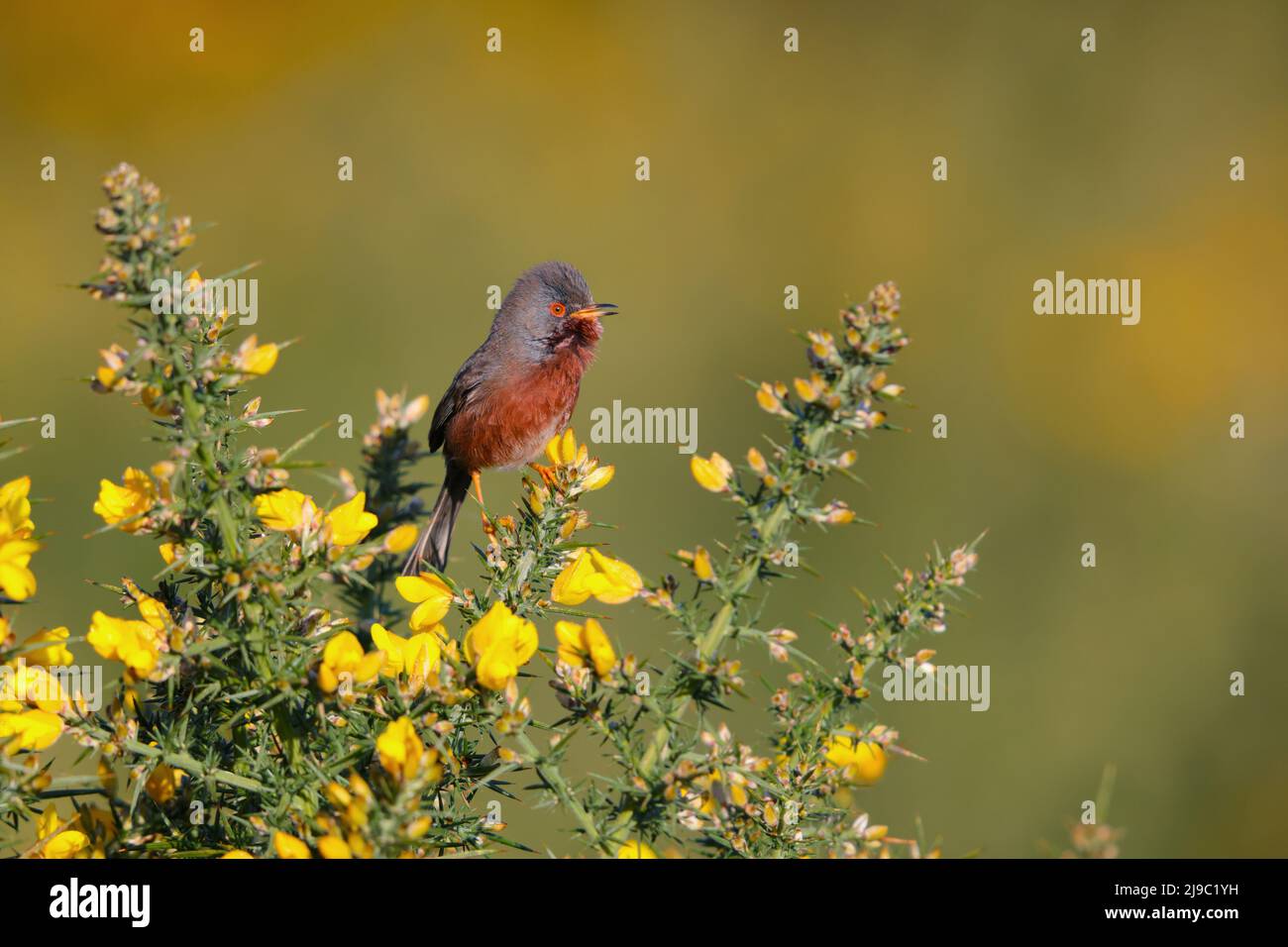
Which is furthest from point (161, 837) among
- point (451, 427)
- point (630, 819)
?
point (451, 427)

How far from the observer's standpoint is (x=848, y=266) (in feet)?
27.9

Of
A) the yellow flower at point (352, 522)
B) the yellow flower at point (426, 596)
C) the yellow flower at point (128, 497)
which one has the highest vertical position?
the yellow flower at point (128, 497)

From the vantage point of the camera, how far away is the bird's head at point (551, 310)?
15.3ft

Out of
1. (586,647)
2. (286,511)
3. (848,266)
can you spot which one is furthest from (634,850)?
(848,266)

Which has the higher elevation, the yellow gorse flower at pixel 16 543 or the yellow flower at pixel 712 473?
the yellow flower at pixel 712 473

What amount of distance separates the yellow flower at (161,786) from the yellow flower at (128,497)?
0.43m

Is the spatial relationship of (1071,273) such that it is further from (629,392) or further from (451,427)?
(451,427)

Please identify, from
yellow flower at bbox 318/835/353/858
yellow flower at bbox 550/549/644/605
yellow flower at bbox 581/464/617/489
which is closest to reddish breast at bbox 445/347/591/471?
yellow flower at bbox 581/464/617/489

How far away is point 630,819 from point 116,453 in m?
5.12

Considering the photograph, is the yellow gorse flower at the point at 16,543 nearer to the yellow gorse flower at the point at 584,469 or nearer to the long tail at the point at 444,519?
the yellow gorse flower at the point at 584,469

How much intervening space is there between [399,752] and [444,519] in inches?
132

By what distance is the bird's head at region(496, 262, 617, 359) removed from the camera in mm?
4652

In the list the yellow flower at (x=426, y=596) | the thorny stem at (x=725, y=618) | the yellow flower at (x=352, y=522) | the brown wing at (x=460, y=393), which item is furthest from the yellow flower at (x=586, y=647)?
the brown wing at (x=460, y=393)

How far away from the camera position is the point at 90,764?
2.12 meters
